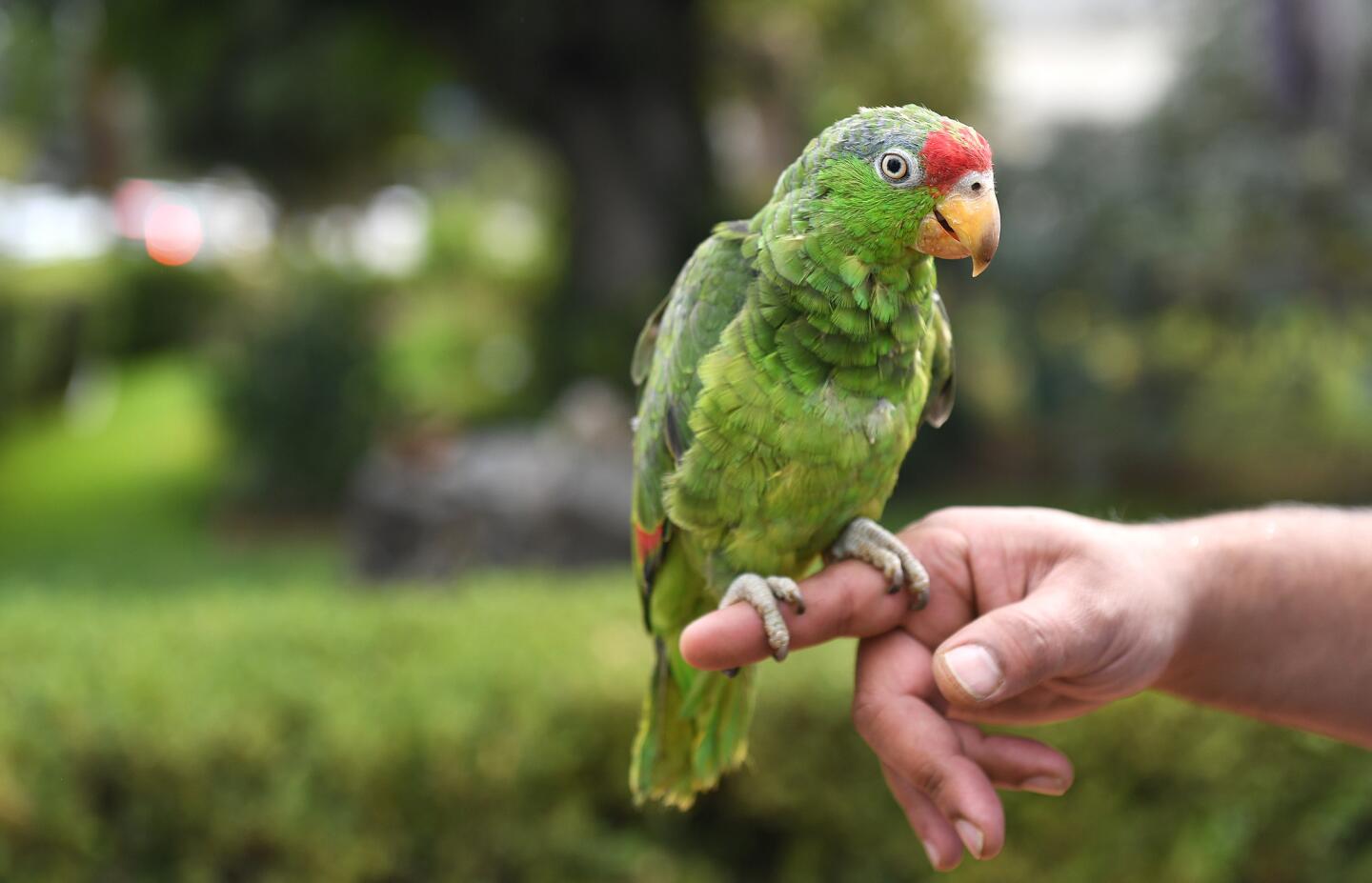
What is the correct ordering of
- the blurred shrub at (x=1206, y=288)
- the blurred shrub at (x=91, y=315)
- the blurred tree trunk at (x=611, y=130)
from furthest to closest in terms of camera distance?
1. the blurred shrub at (x=91, y=315)
2. the blurred tree trunk at (x=611, y=130)
3. the blurred shrub at (x=1206, y=288)

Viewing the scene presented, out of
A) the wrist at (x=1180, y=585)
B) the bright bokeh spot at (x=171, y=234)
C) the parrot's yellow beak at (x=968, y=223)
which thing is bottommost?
the bright bokeh spot at (x=171, y=234)

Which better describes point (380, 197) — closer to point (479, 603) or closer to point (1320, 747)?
point (479, 603)

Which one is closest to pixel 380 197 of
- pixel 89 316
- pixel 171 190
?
pixel 171 190

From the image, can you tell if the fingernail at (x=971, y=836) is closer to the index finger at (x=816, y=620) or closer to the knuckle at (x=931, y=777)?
the knuckle at (x=931, y=777)

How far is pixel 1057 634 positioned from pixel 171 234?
1412 centimetres

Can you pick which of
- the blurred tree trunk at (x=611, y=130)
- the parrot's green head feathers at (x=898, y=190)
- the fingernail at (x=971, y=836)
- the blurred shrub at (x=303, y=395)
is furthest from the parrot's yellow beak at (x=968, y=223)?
the blurred shrub at (x=303, y=395)

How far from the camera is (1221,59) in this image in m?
5.97

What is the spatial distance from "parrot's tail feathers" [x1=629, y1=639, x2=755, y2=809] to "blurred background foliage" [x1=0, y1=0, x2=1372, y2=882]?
2.27 ft

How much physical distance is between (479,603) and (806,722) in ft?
4.03

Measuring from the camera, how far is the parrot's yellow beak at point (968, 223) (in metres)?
1.13

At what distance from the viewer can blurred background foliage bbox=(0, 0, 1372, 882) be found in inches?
97.4

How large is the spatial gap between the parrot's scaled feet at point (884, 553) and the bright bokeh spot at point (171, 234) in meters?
12.9

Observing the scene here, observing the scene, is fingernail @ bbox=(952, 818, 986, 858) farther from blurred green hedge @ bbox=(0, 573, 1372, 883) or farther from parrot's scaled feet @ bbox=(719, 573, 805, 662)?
blurred green hedge @ bbox=(0, 573, 1372, 883)

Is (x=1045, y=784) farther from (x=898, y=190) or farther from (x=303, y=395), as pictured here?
(x=303, y=395)
